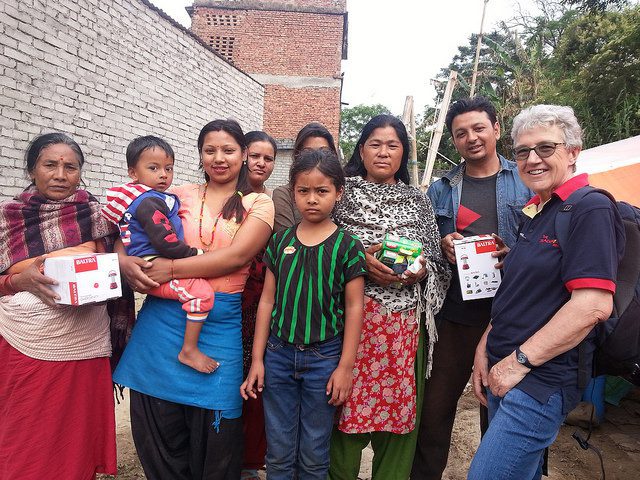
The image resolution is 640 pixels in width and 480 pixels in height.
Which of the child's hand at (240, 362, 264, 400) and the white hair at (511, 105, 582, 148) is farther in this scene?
the child's hand at (240, 362, 264, 400)

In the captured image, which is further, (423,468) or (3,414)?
(423,468)

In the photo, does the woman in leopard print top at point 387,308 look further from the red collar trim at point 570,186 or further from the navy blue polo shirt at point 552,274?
the red collar trim at point 570,186

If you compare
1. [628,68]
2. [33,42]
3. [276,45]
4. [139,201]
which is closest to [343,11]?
[276,45]

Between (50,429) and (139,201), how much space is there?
45.1 inches

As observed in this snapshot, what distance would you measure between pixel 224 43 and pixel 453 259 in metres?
15.9

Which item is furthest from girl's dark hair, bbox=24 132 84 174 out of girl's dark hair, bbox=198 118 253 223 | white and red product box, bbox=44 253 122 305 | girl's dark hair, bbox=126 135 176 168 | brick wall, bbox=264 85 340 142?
brick wall, bbox=264 85 340 142

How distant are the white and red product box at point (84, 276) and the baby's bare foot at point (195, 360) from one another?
40cm

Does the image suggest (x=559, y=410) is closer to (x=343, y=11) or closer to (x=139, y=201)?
(x=139, y=201)

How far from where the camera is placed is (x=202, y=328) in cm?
194

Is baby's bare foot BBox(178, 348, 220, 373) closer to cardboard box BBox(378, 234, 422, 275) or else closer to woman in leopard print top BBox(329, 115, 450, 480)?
woman in leopard print top BBox(329, 115, 450, 480)

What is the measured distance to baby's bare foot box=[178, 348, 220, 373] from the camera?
188 cm

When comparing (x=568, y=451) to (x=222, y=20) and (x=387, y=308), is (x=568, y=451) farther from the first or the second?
(x=222, y=20)

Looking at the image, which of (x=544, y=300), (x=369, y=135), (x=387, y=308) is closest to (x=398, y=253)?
(x=387, y=308)

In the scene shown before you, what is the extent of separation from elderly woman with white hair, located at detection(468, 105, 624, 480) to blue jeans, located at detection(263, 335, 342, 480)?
661mm
